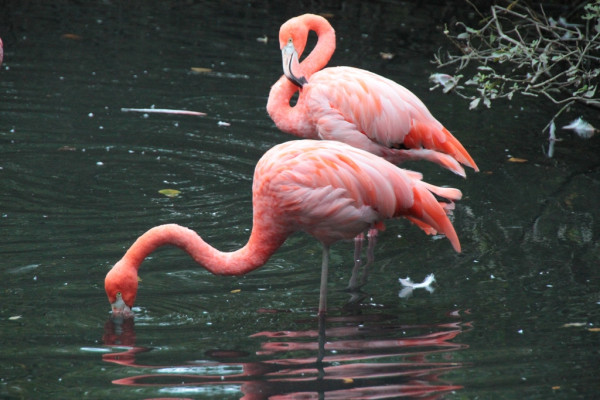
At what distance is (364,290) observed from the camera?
4.94 m

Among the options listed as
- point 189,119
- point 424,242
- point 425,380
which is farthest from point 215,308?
point 189,119

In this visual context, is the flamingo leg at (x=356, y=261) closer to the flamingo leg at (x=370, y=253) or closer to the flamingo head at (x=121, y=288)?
the flamingo leg at (x=370, y=253)

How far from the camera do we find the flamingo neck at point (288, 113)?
5.91 m

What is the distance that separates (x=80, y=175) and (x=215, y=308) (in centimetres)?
230

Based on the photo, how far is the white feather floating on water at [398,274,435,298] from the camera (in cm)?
487

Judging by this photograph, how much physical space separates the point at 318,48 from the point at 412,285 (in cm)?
236

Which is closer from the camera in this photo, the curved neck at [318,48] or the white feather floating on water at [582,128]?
Result: the curved neck at [318,48]

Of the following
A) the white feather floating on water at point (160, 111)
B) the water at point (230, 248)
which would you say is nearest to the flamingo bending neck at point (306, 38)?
the water at point (230, 248)

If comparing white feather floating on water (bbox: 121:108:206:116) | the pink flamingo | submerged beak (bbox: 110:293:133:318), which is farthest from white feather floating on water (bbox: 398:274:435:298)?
white feather floating on water (bbox: 121:108:206:116)

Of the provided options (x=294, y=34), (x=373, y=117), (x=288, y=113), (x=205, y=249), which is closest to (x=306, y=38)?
(x=294, y=34)

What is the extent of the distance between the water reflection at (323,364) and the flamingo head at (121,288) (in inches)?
2.6

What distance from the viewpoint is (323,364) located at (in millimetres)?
3984

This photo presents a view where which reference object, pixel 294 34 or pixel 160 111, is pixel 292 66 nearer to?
pixel 294 34

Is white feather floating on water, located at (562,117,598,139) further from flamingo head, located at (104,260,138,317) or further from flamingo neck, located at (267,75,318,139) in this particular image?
flamingo head, located at (104,260,138,317)
